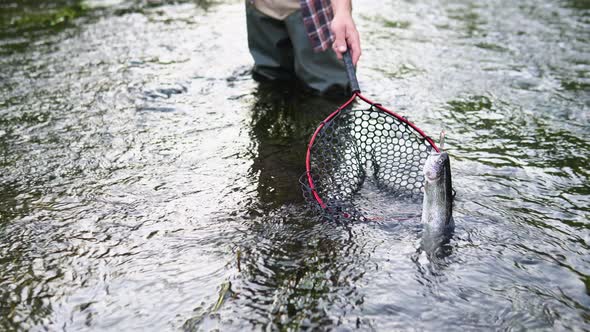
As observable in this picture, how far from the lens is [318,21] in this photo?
14.5 feet

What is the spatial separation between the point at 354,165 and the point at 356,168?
2cm

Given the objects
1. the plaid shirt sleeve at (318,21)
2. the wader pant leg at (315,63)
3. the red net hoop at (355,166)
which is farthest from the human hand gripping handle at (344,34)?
the wader pant leg at (315,63)

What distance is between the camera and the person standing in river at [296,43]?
4.43m

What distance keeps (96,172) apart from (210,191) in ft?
2.52

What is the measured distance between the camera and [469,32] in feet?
22.3

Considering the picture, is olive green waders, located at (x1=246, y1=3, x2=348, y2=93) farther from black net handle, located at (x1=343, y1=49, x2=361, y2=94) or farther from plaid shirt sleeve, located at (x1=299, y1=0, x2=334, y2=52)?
black net handle, located at (x1=343, y1=49, x2=361, y2=94)

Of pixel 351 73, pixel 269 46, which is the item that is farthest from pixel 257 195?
pixel 269 46

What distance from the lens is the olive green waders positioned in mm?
4618

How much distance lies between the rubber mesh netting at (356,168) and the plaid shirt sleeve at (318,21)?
1008 millimetres

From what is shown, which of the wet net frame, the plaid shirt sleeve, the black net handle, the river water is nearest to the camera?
the river water

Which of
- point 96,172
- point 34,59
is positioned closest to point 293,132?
point 96,172

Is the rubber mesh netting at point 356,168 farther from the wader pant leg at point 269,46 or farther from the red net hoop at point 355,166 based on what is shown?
the wader pant leg at point 269,46

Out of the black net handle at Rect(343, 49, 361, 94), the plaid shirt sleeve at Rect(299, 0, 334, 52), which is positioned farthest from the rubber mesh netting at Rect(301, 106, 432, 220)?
the plaid shirt sleeve at Rect(299, 0, 334, 52)

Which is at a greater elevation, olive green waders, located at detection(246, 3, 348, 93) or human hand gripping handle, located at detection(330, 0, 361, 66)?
human hand gripping handle, located at detection(330, 0, 361, 66)
